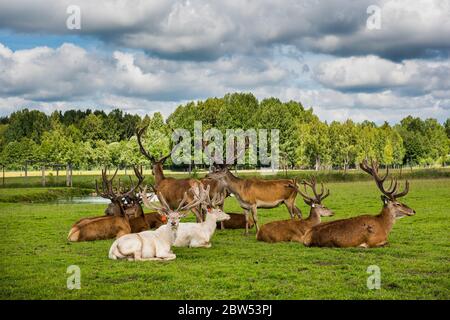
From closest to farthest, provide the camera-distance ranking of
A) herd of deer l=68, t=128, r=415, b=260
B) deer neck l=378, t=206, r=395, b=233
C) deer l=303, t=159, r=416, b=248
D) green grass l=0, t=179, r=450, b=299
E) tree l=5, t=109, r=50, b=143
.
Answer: green grass l=0, t=179, r=450, b=299 < herd of deer l=68, t=128, r=415, b=260 < deer l=303, t=159, r=416, b=248 < deer neck l=378, t=206, r=395, b=233 < tree l=5, t=109, r=50, b=143

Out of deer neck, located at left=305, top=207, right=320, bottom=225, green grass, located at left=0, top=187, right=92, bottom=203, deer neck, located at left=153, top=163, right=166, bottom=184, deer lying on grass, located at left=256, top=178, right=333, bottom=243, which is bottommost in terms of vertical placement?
green grass, located at left=0, top=187, right=92, bottom=203

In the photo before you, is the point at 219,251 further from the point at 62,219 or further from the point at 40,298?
the point at 62,219

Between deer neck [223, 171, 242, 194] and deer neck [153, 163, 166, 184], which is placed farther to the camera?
deer neck [153, 163, 166, 184]

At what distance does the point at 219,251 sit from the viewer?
439 inches

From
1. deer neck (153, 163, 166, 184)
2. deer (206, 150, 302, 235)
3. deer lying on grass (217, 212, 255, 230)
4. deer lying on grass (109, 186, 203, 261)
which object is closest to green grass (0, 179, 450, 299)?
deer lying on grass (109, 186, 203, 261)

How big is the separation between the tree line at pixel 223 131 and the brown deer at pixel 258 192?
22.8 meters

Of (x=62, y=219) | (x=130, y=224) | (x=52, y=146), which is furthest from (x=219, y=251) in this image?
(x=52, y=146)

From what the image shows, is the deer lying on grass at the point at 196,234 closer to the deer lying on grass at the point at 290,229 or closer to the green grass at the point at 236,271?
the green grass at the point at 236,271

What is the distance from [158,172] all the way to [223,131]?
5366cm

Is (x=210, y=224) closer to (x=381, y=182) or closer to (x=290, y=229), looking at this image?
(x=290, y=229)

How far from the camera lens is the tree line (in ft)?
198

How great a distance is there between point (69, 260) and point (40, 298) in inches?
111

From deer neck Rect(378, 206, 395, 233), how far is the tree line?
25056mm

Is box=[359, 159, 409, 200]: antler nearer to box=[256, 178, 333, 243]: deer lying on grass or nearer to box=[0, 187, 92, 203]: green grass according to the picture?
box=[256, 178, 333, 243]: deer lying on grass
